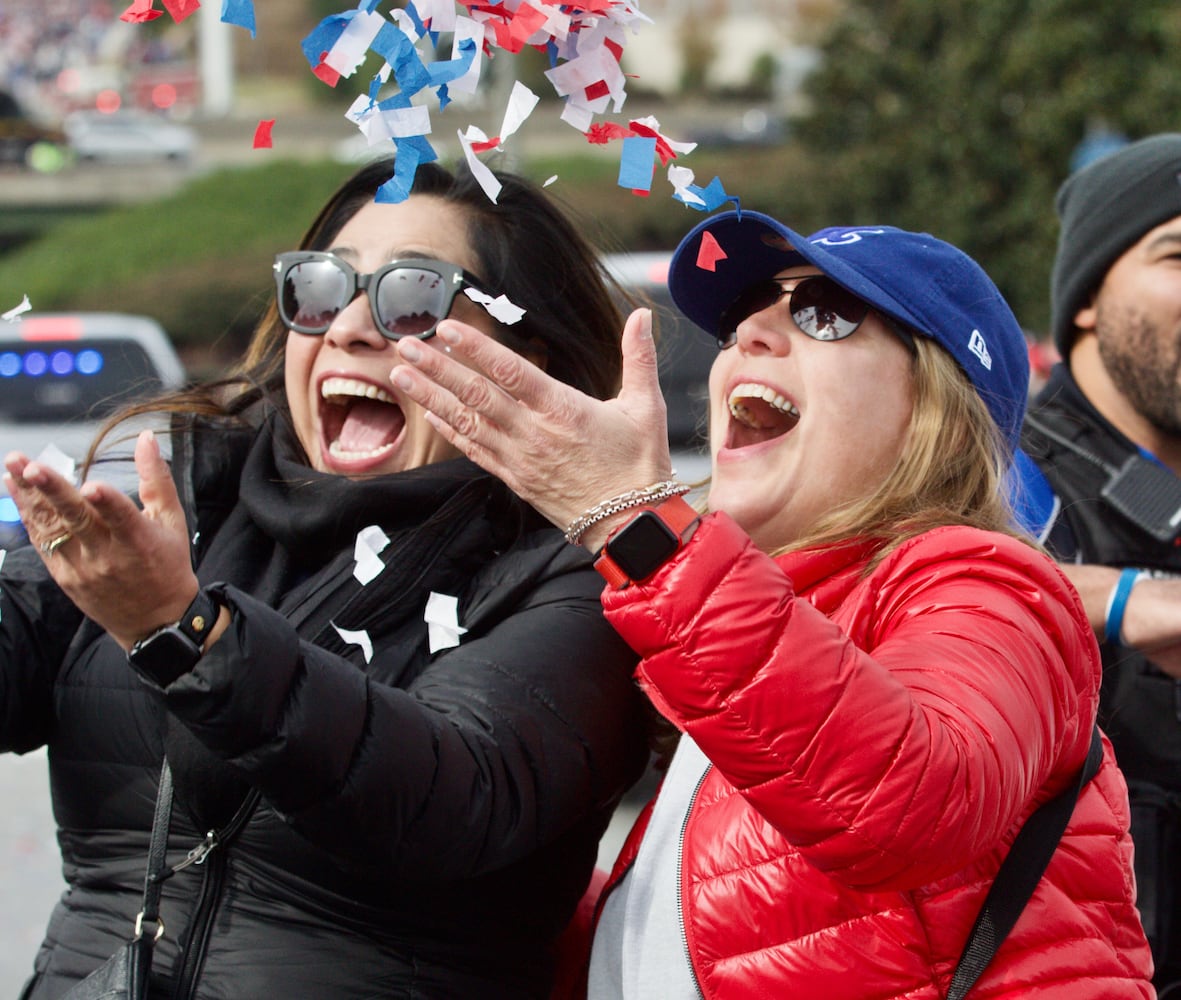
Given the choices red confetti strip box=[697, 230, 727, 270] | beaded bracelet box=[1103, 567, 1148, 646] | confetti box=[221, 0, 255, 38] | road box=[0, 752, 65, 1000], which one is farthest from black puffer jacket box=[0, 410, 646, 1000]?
road box=[0, 752, 65, 1000]

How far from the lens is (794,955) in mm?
1774

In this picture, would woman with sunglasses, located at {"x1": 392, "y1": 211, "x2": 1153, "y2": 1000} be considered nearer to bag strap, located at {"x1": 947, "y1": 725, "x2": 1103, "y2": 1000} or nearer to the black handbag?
bag strap, located at {"x1": 947, "y1": 725, "x2": 1103, "y2": 1000}

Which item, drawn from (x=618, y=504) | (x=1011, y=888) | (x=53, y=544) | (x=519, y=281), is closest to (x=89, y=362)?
(x=519, y=281)

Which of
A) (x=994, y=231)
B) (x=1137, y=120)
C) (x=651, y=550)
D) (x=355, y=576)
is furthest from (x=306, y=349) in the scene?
(x=994, y=231)

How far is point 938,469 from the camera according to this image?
7.08 ft

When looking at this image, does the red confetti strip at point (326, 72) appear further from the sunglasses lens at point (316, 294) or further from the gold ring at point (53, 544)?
the gold ring at point (53, 544)

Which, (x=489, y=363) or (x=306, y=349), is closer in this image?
(x=489, y=363)

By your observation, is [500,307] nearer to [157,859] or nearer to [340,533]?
[340,533]

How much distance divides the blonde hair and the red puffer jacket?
0.11m

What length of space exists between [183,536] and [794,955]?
2.80ft

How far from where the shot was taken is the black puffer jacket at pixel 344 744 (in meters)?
1.75

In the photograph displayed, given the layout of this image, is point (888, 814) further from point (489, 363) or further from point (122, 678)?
point (122, 678)

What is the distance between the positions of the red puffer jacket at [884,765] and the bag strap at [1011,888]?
0.02 meters

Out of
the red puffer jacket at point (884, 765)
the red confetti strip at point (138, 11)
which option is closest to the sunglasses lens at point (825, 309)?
the red puffer jacket at point (884, 765)
